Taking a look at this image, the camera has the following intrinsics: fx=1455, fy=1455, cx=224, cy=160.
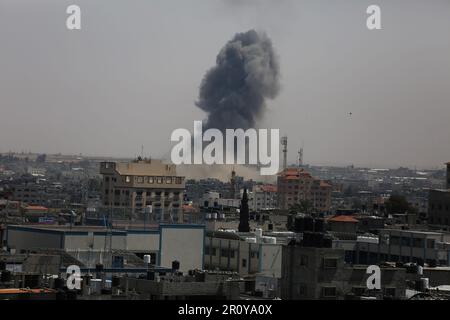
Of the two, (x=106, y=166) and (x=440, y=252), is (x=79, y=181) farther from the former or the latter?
(x=440, y=252)

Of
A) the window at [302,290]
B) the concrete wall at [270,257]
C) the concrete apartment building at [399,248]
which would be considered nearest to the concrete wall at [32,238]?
the concrete wall at [270,257]

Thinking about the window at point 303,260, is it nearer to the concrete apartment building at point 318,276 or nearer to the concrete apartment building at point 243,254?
the concrete apartment building at point 318,276

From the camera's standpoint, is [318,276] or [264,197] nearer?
[318,276]

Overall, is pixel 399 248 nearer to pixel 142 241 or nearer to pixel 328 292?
pixel 142 241

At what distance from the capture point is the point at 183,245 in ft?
73.8

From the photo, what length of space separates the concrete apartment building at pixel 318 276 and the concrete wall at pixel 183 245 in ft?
19.3

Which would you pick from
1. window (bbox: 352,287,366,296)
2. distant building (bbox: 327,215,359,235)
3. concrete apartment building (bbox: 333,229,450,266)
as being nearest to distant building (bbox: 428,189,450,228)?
distant building (bbox: 327,215,359,235)

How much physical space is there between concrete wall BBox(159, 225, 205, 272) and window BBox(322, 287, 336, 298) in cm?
629

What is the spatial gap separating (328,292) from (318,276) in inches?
9.2

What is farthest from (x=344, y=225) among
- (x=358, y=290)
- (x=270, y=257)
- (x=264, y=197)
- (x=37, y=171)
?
(x=37, y=171)

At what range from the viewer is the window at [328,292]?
15401mm

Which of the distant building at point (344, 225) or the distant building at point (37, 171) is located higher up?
the distant building at point (37, 171)
